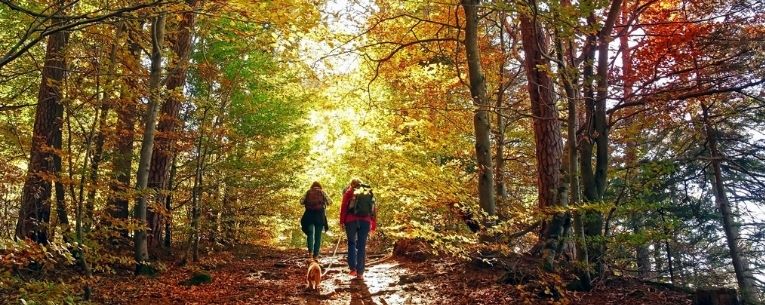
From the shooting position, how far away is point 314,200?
10477 millimetres

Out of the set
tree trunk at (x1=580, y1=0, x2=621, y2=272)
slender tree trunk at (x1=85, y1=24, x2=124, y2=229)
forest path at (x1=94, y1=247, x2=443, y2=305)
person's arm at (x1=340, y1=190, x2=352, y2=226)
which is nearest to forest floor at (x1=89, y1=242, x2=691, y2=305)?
forest path at (x1=94, y1=247, x2=443, y2=305)

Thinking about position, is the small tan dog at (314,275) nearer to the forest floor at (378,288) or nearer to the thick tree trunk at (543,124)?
the forest floor at (378,288)

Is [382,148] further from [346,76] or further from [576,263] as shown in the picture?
[576,263]

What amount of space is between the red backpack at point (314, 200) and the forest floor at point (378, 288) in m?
1.38

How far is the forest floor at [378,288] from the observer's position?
650 cm

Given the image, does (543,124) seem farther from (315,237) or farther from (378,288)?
(315,237)

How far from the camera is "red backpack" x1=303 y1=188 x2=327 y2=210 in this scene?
10.5 metres

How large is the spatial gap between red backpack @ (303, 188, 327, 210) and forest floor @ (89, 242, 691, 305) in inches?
54.4

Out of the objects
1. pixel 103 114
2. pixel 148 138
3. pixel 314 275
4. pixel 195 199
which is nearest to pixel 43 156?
pixel 148 138

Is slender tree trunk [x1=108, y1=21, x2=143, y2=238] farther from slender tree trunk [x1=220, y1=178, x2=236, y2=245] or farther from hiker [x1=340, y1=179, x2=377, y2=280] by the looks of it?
hiker [x1=340, y1=179, x2=377, y2=280]

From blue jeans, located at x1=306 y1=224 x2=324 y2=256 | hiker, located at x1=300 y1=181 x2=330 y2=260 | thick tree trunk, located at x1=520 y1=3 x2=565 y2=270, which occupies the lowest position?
blue jeans, located at x1=306 y1=224 x2=324 y2=256

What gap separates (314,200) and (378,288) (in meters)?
2.89

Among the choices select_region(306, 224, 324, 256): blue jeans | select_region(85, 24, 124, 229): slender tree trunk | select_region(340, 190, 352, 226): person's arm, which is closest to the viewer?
select_region(85, 24, 124, 229): slender tree trunk

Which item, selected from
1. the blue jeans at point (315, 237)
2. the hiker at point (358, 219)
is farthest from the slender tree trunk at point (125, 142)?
the hiker at point (358, 219)
